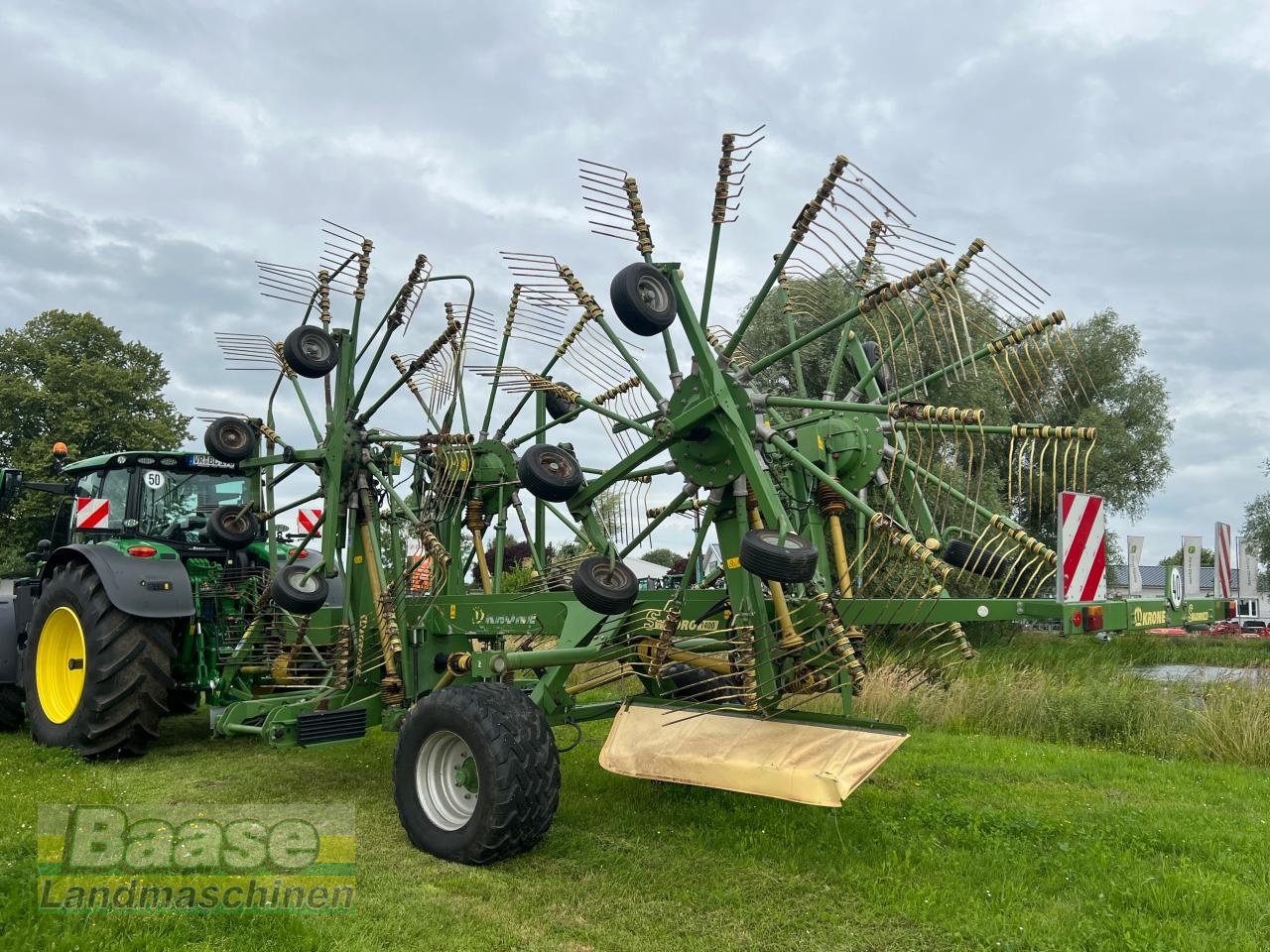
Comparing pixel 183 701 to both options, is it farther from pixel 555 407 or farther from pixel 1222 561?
pixel 1222 561

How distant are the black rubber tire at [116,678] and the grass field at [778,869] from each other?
0.89 ft

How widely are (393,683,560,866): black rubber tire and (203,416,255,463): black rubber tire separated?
324 centimetres

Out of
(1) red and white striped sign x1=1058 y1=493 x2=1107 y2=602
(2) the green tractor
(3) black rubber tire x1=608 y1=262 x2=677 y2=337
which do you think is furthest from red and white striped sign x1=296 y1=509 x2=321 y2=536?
(1) red and white striped sign x1=1058 y1=493 x2=1107 y2=602

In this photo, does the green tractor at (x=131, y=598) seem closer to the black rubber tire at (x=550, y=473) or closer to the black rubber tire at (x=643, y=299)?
the black rubber tire at (x=550, y=473)

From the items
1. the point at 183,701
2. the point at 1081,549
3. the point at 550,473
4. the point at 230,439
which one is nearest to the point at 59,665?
the point at 183,701

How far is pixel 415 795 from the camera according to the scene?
216 inches

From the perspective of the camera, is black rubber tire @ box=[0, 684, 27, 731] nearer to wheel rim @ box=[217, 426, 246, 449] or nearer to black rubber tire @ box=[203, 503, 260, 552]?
black rubber tire @ box=[203, 503, 260, 552]

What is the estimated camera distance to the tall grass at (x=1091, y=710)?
330 inches

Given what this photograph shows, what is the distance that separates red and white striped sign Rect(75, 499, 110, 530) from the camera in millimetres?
8852

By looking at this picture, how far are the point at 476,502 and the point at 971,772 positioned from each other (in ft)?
14.3

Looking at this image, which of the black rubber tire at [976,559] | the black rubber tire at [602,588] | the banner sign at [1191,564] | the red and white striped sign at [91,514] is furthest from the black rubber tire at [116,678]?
the banner sign at [1191,564]

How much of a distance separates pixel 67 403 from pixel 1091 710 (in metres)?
30.2

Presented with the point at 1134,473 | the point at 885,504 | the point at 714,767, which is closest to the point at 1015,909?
the point at 714,767

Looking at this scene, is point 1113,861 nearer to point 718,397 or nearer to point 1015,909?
point 1015,909
